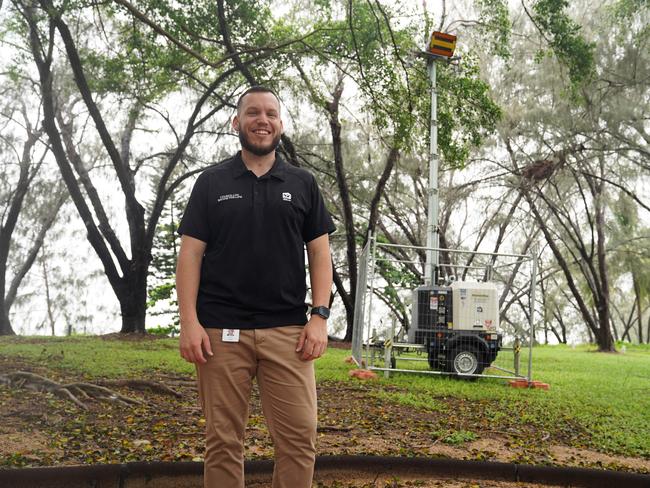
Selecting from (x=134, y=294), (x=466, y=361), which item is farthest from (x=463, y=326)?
(x=134, y=294)

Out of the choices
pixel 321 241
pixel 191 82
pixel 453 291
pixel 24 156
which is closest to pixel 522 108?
pixel 191 82

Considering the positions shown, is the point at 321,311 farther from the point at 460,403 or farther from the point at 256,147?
the point at 460,403

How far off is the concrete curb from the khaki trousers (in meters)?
1.45

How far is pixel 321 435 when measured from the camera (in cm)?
506

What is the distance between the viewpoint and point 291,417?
2.41 metres

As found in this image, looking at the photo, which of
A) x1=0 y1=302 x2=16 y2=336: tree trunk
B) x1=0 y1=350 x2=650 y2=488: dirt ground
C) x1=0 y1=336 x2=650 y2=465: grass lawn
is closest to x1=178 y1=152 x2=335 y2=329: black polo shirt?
x1=0 y1=350 x2=650 y2=488: dirt ground

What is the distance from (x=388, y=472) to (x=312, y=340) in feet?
6.59

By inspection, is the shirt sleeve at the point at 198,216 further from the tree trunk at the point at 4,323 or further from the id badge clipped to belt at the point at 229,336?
the tree trunk at the point at 4,323

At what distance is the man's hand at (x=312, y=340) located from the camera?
2.45 metres

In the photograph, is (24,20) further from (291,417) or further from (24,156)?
(291,417)

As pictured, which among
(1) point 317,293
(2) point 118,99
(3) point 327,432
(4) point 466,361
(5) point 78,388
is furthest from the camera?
(2) point 118,99

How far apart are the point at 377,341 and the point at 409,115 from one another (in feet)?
10.6

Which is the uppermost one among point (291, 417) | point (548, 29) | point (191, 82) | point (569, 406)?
point (191, 82)

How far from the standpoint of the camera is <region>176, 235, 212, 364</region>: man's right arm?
2.35m
